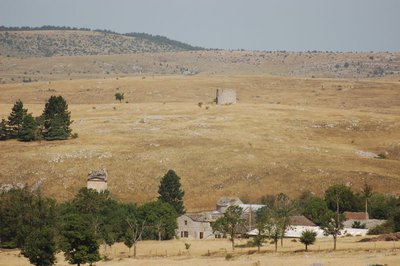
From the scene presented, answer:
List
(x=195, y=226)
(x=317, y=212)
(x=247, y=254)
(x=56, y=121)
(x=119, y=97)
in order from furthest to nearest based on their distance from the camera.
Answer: (x=119, y=97) → (x=56, y=121) → (x=195, y=226) → (x=317, y=212) → (x=247, y=254)

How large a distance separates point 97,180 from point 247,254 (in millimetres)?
38797

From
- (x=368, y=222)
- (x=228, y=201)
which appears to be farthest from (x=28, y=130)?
(x=368, y=222)

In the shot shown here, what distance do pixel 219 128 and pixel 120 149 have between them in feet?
61.2

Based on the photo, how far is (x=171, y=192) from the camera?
317 feet

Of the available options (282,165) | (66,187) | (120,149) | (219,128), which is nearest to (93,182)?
(66,187)

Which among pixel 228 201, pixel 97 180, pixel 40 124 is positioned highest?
pixel 40 124

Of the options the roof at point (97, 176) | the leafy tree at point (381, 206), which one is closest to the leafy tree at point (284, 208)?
the leafy tree at point (381, 206)

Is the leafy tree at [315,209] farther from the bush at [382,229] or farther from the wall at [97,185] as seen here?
the wall at [97,185]

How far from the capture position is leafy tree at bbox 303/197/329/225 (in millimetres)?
89125

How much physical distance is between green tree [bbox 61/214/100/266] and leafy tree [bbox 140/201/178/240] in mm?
19249

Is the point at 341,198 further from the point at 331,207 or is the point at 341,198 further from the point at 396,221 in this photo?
the point at 396,221

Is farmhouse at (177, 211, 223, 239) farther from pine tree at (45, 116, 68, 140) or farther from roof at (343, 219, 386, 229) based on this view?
pine tree at (45, 116, 68, 140)

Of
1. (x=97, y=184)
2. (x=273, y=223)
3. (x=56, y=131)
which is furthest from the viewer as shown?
(x=56, y=131)

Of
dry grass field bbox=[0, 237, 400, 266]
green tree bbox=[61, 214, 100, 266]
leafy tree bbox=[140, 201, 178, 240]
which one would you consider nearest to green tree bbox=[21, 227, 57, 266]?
green tree bbox=[61, 214, 100, 266]
